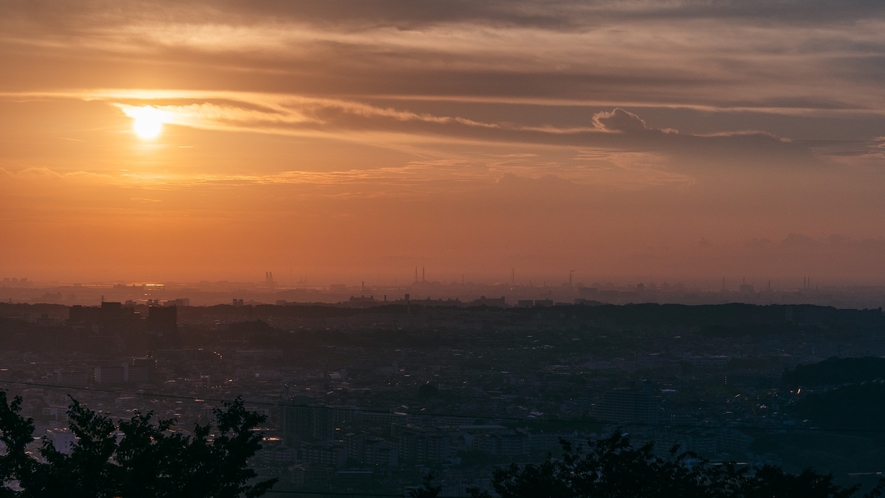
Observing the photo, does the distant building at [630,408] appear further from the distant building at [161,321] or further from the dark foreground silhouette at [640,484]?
the distant building at [161,321]

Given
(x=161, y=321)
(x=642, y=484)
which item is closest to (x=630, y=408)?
(x=642, y=484)

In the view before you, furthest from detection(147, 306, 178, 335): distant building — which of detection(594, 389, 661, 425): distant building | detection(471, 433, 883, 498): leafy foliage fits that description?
detection(471, 433, 883, 498): leafy foliage

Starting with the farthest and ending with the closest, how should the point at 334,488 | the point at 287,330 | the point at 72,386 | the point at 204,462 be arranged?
the point at 287,330, the point at 72,386, the point at 334,488, the point at 204,462

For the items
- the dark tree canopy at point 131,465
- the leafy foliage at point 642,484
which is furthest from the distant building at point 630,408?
the dark tree canopy at point 131,465

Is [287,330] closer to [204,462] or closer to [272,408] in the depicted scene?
[272,408]

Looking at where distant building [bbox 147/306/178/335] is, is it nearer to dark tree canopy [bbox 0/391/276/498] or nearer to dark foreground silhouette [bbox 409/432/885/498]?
dark tree canopy [bbox 0/391/276/498]

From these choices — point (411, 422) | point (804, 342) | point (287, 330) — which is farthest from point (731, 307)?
point (411, 422)

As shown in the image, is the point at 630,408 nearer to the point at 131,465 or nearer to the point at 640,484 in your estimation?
the point at 640,484

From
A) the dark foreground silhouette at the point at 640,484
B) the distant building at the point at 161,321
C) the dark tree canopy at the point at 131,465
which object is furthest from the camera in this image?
the distant building at the point at 161,321

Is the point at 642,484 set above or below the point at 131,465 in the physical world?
below
